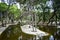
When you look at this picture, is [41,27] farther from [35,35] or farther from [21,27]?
[21,27]

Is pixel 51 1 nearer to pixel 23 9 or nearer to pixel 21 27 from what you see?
pixel 23 9

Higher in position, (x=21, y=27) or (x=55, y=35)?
(x=21, y=27)

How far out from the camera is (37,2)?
9.50 feet

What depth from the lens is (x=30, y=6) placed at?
287 cm

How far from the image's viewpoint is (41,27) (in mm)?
→ 2943

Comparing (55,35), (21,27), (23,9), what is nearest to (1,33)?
(21,27)

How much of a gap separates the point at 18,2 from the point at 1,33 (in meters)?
0.73

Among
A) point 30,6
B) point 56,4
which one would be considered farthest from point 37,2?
point 56,4

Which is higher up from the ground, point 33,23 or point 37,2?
point 37,2

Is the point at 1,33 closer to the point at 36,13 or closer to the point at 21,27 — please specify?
the point at 21,27

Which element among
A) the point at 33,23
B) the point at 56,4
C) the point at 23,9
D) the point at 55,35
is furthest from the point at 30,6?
the point at 55,35

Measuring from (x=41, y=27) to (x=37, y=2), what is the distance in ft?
1.78

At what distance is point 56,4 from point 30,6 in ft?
1.80

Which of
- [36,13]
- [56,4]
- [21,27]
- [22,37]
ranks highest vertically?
[56,4]
